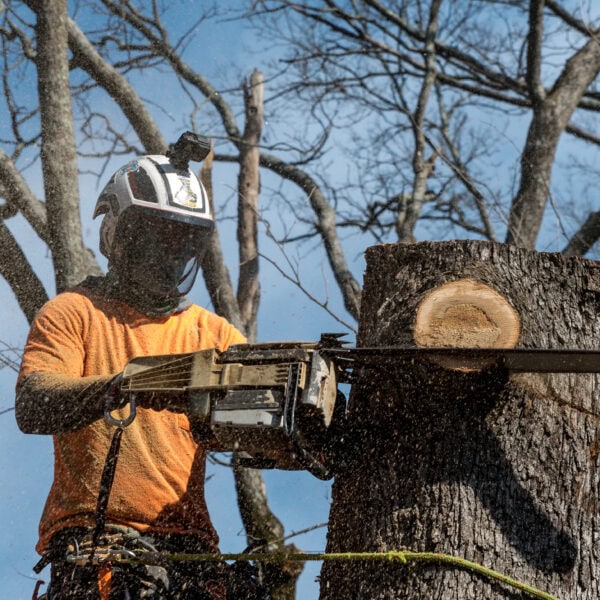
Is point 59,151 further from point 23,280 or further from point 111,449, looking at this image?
point 111,449

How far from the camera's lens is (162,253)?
3.45m

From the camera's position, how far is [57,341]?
2.94 m

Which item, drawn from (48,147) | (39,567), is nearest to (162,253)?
(39,567)

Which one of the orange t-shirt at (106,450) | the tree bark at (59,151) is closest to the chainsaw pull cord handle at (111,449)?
the orange t-shirt at (106,450)

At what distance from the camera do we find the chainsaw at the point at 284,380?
7.39 feet

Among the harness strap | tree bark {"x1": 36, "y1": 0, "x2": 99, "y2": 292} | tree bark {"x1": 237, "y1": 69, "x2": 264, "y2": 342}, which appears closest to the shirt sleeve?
the harness strap

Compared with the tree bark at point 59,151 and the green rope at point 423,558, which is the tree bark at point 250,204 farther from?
the green rope at point 423,558

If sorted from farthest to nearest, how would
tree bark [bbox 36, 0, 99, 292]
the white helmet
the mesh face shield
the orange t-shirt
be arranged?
tree bark [bbox 36, 0, 99, 292]
the white helmet
the mesh face shield
the orange t-shirt

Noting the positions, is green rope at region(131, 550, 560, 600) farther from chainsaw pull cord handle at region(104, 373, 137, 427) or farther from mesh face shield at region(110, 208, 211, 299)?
mesh face shield at region(110, 208, 211, 299)

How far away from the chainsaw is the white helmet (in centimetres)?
112

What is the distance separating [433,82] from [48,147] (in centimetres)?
463

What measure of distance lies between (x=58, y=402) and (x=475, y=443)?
1291 mm

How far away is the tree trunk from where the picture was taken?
2.22 m

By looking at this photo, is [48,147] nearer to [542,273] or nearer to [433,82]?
[542,273]
